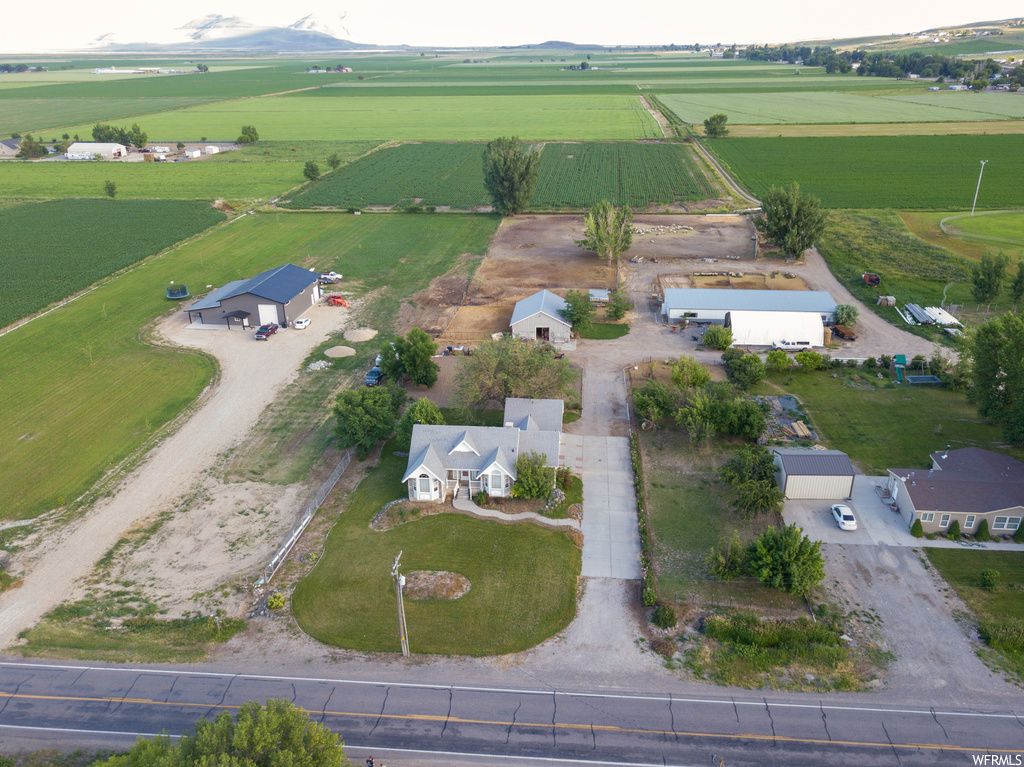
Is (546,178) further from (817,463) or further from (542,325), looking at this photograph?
(817,463)

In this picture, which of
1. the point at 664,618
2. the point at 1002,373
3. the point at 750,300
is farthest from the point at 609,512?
the point at 750,300

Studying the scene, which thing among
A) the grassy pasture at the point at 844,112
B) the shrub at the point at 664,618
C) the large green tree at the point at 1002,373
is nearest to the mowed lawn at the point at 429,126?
the grassy pasture at the point at 844,112

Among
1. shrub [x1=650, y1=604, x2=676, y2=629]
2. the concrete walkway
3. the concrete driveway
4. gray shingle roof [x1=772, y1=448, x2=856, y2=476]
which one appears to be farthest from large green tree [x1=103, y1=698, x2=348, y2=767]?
gray shingle roof [x1=772, y1=448, x2=856, y2=476]

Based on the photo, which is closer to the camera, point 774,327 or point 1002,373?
point 1002,373

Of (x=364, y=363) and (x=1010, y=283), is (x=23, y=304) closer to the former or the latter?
(x=364, y=363)

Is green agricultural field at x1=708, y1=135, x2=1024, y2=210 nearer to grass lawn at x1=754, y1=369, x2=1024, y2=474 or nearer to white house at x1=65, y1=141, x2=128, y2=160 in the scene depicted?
grass lawn at x1=754, y1=369, x2=1024, y2=474

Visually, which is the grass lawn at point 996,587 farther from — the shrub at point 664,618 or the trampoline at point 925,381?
the trampoline at point 925,381
